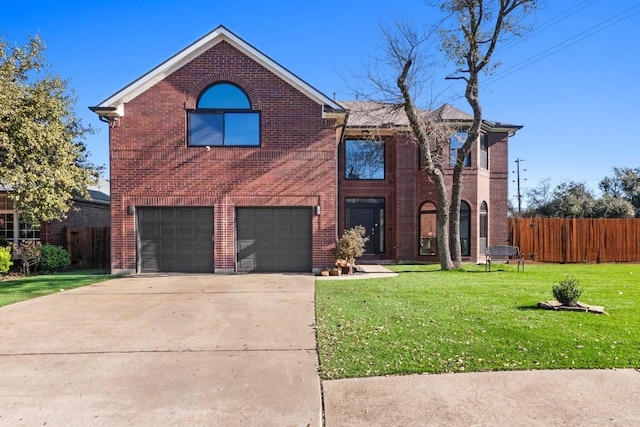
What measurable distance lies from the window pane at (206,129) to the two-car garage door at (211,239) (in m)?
2.18

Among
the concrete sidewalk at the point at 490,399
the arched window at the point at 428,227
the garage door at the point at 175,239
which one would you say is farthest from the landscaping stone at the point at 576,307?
the arched window at the point at 428,227

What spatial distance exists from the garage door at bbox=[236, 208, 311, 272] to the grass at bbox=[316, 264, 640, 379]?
11.2 ft

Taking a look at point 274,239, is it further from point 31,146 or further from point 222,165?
point 31,146

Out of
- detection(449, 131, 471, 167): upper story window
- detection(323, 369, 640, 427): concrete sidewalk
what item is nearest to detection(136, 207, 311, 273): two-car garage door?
detection(449, 131, 471, 167): upper story window

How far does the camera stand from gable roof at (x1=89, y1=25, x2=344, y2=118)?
12.8 meters

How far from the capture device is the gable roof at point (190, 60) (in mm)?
12812

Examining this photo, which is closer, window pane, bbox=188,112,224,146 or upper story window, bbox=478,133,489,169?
window pane, bbox=188,112,224,146

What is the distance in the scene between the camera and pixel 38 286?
35.0 ft

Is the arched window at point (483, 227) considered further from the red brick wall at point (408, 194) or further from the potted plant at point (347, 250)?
the potted plant at point (347, 250)

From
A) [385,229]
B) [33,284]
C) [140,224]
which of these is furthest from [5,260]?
[385,229]

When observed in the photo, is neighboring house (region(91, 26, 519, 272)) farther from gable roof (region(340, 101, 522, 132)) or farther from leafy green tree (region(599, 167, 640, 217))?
leafy green tree (region(599, 167, 640, 217))

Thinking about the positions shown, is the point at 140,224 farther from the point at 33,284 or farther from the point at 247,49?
the point at 247,49

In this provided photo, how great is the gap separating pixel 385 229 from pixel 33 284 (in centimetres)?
1242

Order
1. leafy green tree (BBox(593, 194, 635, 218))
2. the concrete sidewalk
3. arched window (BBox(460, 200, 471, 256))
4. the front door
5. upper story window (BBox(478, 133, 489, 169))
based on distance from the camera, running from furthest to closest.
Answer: leafy green tree (BBox(593, 194, 635, 218))
the front door
upper story window (BBox(478, 133, 489, 169))
arched window (BBox(460, 200, 471, 256))
the concrete sidewalk
